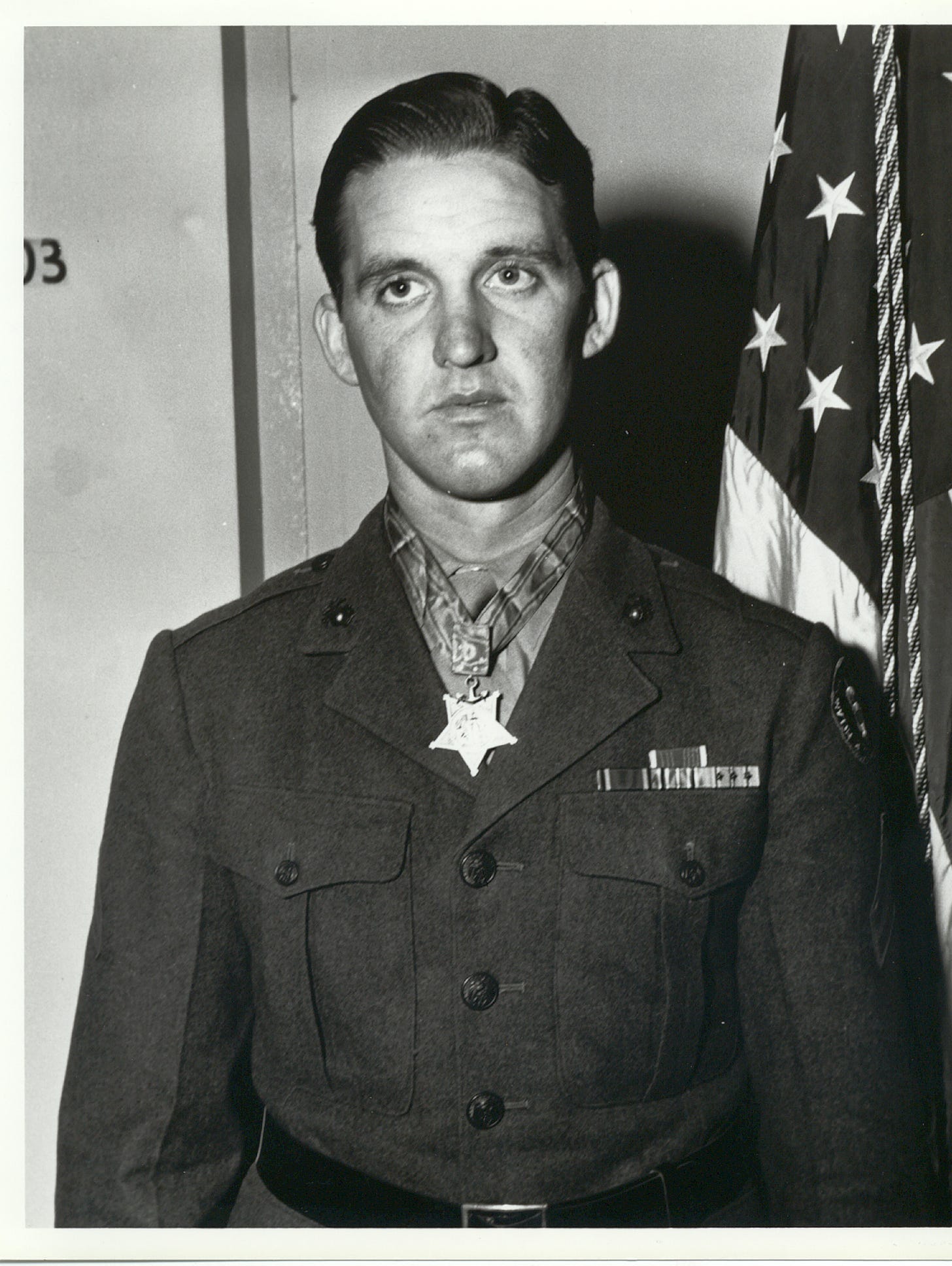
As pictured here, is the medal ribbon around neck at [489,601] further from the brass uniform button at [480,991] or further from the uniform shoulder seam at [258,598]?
the brass uniform button at [480,991]

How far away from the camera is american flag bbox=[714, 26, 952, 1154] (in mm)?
1280

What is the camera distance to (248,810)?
1.09 meters

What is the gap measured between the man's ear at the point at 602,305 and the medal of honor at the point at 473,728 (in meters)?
0.35

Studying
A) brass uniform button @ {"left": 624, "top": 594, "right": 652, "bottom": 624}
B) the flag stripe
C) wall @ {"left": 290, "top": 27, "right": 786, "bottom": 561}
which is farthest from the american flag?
brass uniform button @ {"left": 624, "top": 594, "right": 652, "bottom": 624}

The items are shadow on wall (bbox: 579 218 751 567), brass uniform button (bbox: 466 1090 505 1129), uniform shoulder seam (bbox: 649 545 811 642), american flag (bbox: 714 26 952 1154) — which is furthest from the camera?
shadow on wall (bbox: 579 218 751 567)

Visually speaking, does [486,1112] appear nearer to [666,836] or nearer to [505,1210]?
[505,1210]

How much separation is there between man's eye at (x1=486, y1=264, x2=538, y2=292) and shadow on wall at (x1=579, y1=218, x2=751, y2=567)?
1.32 feet

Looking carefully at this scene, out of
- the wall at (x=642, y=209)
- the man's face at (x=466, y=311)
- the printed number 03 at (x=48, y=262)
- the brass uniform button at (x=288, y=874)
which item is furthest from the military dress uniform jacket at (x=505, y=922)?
the printed number 03 at (x=48, y=262)

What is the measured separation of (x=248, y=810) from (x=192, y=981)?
0.55 feet

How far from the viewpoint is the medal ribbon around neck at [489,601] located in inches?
43.8

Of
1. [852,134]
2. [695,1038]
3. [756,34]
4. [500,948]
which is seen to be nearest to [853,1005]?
[695,1038]

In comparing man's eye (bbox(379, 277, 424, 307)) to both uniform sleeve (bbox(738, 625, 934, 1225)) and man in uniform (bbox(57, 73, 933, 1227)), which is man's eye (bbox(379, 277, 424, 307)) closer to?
man in uniform (bbox(57, 73, 933, 1227))

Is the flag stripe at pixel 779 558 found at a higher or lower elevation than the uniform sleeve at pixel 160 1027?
higher

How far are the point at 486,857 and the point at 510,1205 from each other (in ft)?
0.99
